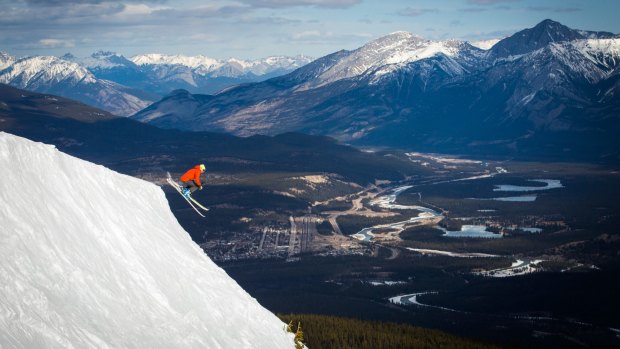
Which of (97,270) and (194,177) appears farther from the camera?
(194,177)

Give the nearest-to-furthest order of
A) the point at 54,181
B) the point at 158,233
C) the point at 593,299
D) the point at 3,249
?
the point at 3,249, the point at 54,181, the point at 158,233, the point at 593,299

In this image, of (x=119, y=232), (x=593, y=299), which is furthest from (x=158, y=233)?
(x=593, y=299)

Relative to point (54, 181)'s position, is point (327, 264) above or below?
below

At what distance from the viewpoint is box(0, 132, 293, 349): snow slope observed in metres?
29.8

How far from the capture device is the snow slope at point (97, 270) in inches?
1174

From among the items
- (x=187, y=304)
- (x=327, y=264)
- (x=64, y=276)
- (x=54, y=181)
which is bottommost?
(x=327, y=264)

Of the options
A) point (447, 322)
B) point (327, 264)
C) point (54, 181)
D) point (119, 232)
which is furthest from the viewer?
point (327, 264)

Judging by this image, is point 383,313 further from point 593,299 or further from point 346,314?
point 593,299

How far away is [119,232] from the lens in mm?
38938

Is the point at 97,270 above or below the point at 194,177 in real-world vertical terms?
below

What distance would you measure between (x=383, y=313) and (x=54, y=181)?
333 feet

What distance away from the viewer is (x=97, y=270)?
35.1 m

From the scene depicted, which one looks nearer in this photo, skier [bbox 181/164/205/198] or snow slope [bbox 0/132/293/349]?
snow slope [bbox 0/132/293/349]

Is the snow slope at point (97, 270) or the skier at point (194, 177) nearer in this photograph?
the snow slope at point (97, 270)
